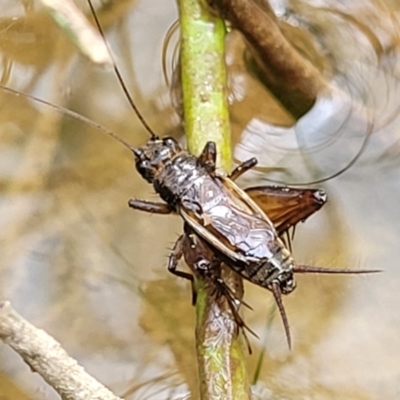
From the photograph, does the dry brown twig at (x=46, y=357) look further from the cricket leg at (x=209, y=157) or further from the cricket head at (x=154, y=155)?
the cricket head at (x=154, y=155)

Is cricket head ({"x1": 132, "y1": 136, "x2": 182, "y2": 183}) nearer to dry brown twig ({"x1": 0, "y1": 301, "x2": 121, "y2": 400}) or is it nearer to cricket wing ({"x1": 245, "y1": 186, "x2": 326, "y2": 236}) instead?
cricket wing ({"x1": 245, "y1": 186, "x2": 326, "y2": 236})

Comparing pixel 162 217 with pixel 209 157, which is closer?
pixel 209 157

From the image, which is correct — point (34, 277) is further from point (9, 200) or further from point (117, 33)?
point (117, 33)

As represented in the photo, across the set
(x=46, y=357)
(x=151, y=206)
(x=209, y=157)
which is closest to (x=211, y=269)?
(x=209, y=157)

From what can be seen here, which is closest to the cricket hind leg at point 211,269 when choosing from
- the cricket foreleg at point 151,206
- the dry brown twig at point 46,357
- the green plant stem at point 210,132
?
the green plant stem at point 210,132

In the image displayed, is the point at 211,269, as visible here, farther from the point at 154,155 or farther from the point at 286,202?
the point at 154,155

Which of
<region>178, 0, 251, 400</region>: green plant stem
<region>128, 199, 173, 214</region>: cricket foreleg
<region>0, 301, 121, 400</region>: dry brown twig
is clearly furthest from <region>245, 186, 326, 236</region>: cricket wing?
<region>0, 301, 121, 400</region>: dry brown twig

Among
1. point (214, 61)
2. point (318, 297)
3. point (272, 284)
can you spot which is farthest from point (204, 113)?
point (318, 297)
